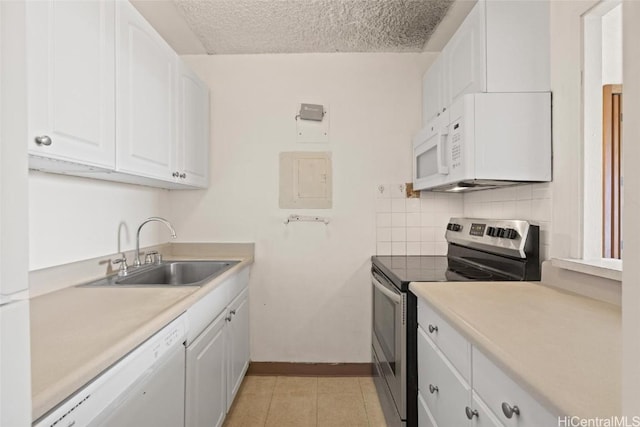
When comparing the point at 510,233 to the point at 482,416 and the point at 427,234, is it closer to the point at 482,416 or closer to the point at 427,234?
the point at 427,234

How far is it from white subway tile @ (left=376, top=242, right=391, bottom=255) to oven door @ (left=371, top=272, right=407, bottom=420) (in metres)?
0.27

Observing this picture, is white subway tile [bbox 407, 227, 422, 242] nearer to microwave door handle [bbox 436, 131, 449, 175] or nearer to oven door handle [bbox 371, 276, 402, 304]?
oven door handle [bbox 371, 276, 402, 304]

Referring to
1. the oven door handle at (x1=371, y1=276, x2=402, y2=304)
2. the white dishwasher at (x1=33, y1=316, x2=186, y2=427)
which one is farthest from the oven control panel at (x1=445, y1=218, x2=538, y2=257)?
the white dishwasher at (x1=33, y1=316, x2=186, y2=427)

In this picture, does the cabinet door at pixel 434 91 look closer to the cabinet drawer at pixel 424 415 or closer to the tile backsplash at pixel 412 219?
the tile backsplash at pixel 412 219

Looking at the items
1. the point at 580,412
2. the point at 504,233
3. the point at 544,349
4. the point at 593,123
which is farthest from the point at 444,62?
the point at 580,412

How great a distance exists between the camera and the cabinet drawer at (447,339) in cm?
111

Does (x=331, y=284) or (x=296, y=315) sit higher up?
(x=331, y=284)

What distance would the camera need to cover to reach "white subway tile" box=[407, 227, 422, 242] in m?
2.73

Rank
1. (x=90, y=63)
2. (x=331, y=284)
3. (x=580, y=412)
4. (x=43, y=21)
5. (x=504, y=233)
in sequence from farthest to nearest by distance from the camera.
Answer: (x=331, y=284)
(x=504, y=233)
(x=90, y=63)
(x=43, y=21)
(x=580, y=412)

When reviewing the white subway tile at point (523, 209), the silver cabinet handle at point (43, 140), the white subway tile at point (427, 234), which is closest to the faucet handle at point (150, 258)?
the silver cabinet handle at point (43, 140)

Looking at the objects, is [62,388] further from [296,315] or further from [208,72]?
[208,72]

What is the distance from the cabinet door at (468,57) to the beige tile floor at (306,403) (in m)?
1.94

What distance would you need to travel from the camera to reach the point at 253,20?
7.48ft

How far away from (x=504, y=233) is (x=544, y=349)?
1.12 m
